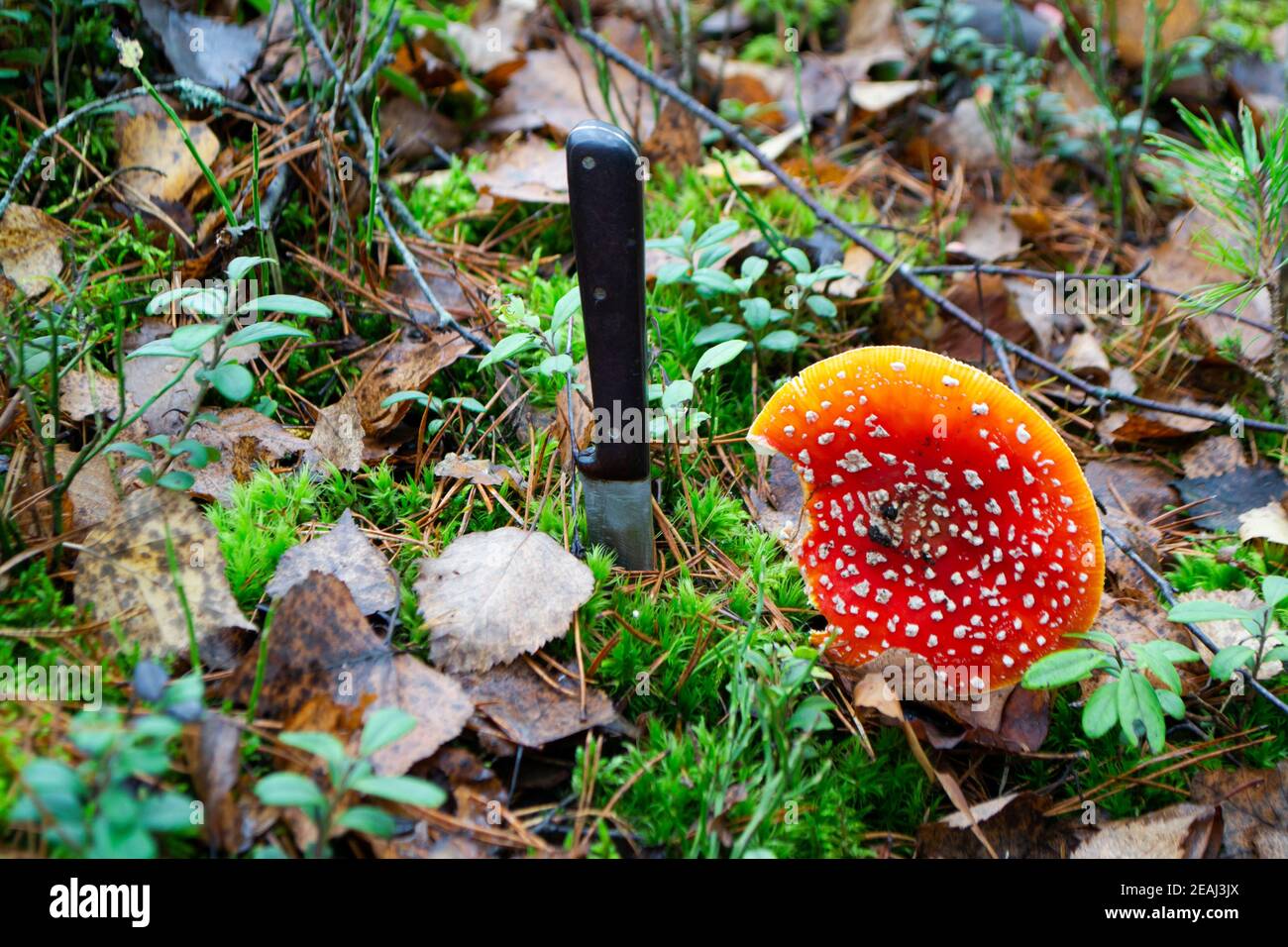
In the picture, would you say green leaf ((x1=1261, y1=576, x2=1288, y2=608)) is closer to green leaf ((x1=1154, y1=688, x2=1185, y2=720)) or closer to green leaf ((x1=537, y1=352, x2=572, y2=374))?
green leaf ((x1=1154, y1=688, x2=1185, y2=720))

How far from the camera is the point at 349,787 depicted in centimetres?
158

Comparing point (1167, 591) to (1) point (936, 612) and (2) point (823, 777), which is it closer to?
(1) point (936, 612)

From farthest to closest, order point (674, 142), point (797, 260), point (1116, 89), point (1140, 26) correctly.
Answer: point (1140, 26) < point (1116, 89) < point (674, 142) < point (797, 260)

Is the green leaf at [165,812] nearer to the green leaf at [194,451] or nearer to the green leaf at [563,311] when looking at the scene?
the green leaf at [194,451]

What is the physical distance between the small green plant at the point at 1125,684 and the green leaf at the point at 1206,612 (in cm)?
8

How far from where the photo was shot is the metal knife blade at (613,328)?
1888mm

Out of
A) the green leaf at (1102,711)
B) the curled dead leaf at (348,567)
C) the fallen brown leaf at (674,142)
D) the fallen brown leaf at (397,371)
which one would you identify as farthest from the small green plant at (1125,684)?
the fallen brown leaf at (674,142)

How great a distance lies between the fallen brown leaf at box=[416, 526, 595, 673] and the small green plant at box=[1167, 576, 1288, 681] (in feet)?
4.83

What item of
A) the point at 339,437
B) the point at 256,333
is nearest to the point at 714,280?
the point at 339,437

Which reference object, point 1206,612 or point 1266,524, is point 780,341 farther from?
point 1266,524

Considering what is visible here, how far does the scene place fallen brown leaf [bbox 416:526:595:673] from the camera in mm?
2133

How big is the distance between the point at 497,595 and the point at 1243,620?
181 centimetres

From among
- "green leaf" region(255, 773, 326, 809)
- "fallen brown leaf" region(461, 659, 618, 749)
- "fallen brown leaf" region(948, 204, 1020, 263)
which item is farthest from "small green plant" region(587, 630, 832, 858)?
"fallen brown leaf" region(948, 204, 1020, 263)
